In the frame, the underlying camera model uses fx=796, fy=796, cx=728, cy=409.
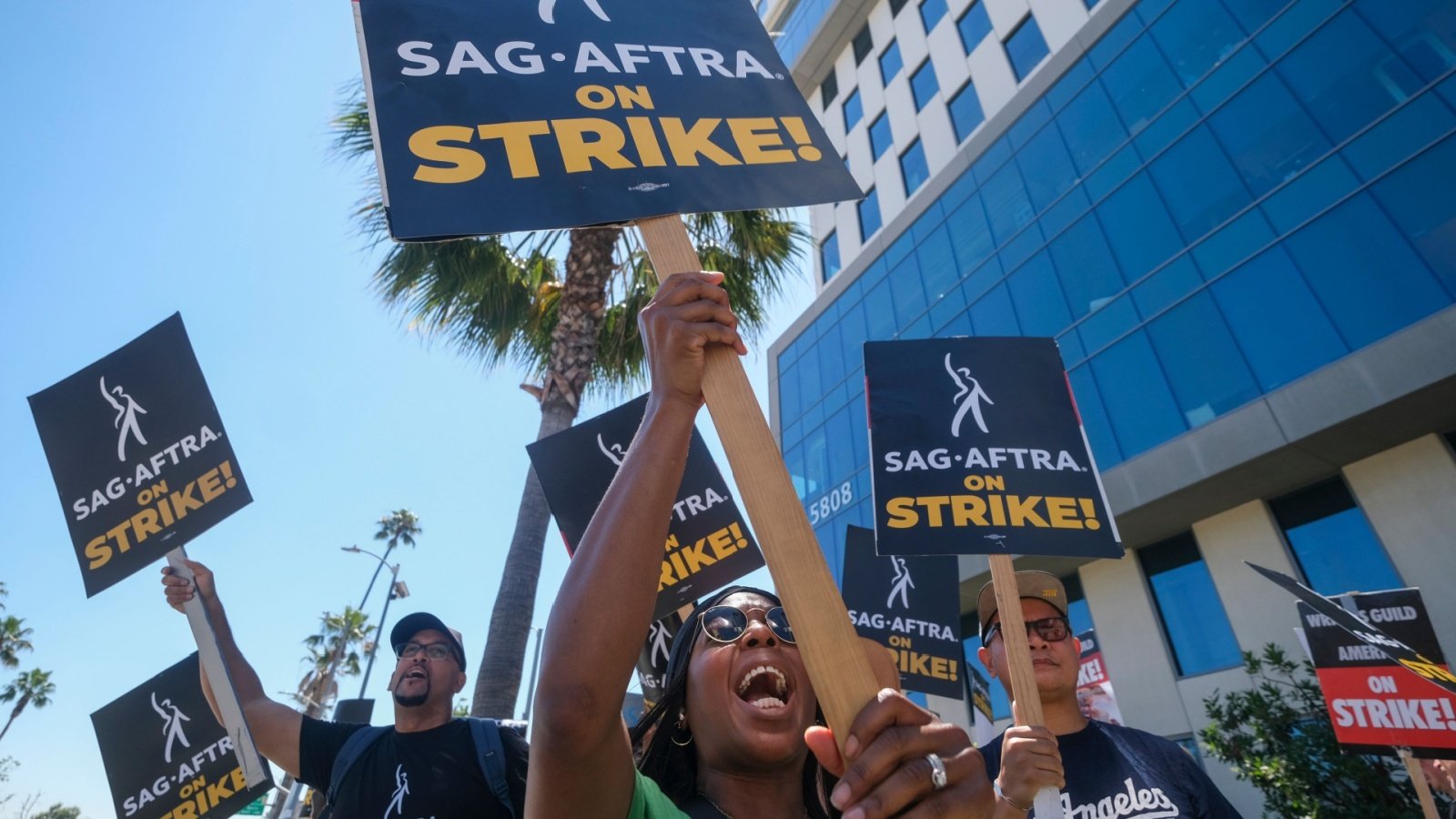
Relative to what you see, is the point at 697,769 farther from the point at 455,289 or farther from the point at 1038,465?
the point at 455,289

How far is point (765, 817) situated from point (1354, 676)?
536 centimetres

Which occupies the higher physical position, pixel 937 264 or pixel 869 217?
pixel 869 217

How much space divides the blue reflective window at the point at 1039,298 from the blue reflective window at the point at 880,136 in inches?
341

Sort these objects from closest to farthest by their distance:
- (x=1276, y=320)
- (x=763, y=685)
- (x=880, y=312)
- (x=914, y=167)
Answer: (x=763, y=685)
(x=1276, y=320)
(x=880, y=312)
(x=914, y=167)

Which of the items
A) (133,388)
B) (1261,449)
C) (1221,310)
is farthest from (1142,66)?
(133,388)

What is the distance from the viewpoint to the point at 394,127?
5.37ft

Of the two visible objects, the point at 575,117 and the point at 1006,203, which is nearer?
the point at 575,117

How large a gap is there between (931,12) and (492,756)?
25.4 meters

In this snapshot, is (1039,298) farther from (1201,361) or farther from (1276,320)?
(1276,320)

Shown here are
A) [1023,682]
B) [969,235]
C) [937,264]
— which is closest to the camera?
[1023,682]

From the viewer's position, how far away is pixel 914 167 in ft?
74.7

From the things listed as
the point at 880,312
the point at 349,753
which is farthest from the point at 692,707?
the point at 880,312

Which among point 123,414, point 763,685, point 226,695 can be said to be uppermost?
point 123,414

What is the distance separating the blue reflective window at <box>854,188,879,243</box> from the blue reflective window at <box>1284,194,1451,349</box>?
13058 millimetres
